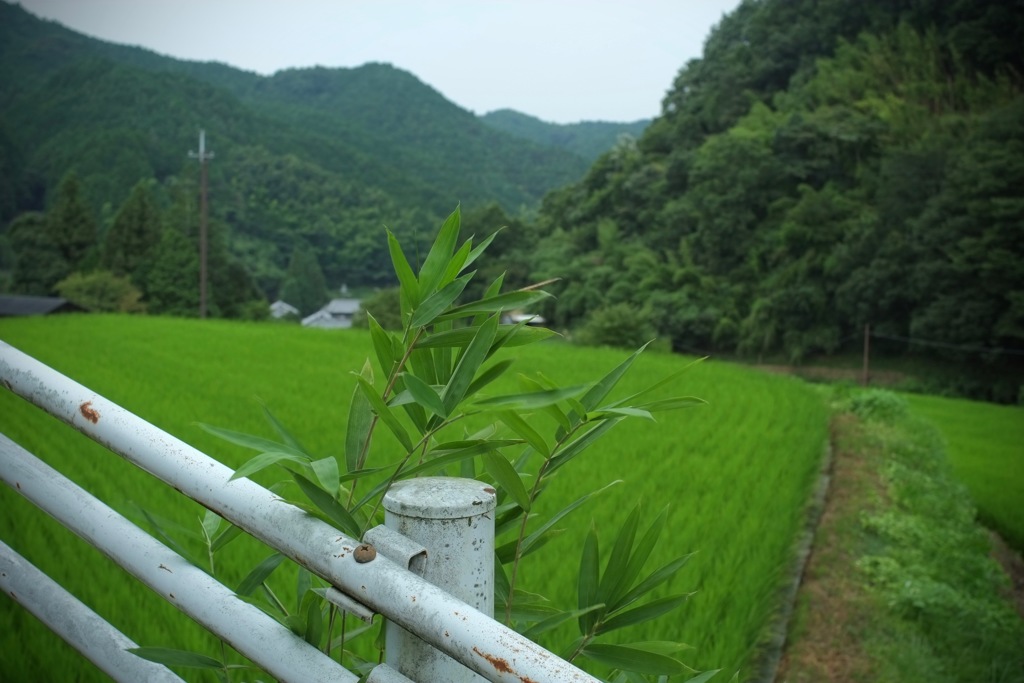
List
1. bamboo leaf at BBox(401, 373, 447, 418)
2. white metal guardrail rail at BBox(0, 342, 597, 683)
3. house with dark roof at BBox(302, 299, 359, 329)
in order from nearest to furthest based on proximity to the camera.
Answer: white metal guardrail rail at BBox(0, 342, 597, 683)
bamboo leaf at BBox(401, 373, 447, 418)
house with dark roof at BBox(302, 299, 359, 329)

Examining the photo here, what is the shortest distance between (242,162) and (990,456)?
36583 millimetres

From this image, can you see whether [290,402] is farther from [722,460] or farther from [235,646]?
[235,646]

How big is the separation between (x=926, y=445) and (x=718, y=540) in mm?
4112

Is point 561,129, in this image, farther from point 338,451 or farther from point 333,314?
point 338,451

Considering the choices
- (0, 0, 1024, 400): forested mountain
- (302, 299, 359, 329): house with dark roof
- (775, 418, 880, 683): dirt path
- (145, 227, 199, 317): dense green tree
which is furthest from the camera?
(302, 299, 359, 329): house with dark roof

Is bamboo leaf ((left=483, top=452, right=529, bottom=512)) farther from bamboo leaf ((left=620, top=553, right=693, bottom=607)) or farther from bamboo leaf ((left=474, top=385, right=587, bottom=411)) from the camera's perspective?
bamboo leaf ((left=620, top=553, right=693, bottom=607))

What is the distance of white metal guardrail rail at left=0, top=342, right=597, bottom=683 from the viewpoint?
1.72 feet

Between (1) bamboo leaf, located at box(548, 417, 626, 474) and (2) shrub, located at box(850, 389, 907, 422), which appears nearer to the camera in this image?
(1) bamboo leaf, located at box(548, 417, 626, 474)

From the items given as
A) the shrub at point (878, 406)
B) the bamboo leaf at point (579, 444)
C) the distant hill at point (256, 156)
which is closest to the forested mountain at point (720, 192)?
the distant hill at point (256, 156)

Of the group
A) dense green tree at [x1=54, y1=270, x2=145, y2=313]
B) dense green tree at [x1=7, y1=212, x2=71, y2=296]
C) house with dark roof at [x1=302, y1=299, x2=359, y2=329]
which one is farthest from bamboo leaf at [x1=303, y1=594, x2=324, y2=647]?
house with dark roof at [x1=302, y1=299, x2=359, y2=329]

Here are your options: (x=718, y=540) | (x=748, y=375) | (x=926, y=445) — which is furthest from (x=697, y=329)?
(x=718, y=540)

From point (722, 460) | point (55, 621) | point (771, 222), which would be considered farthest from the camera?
point (771, 222)

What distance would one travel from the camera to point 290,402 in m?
5.24

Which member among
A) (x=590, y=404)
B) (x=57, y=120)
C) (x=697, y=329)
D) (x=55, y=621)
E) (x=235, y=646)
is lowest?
(x=697, y=329)
